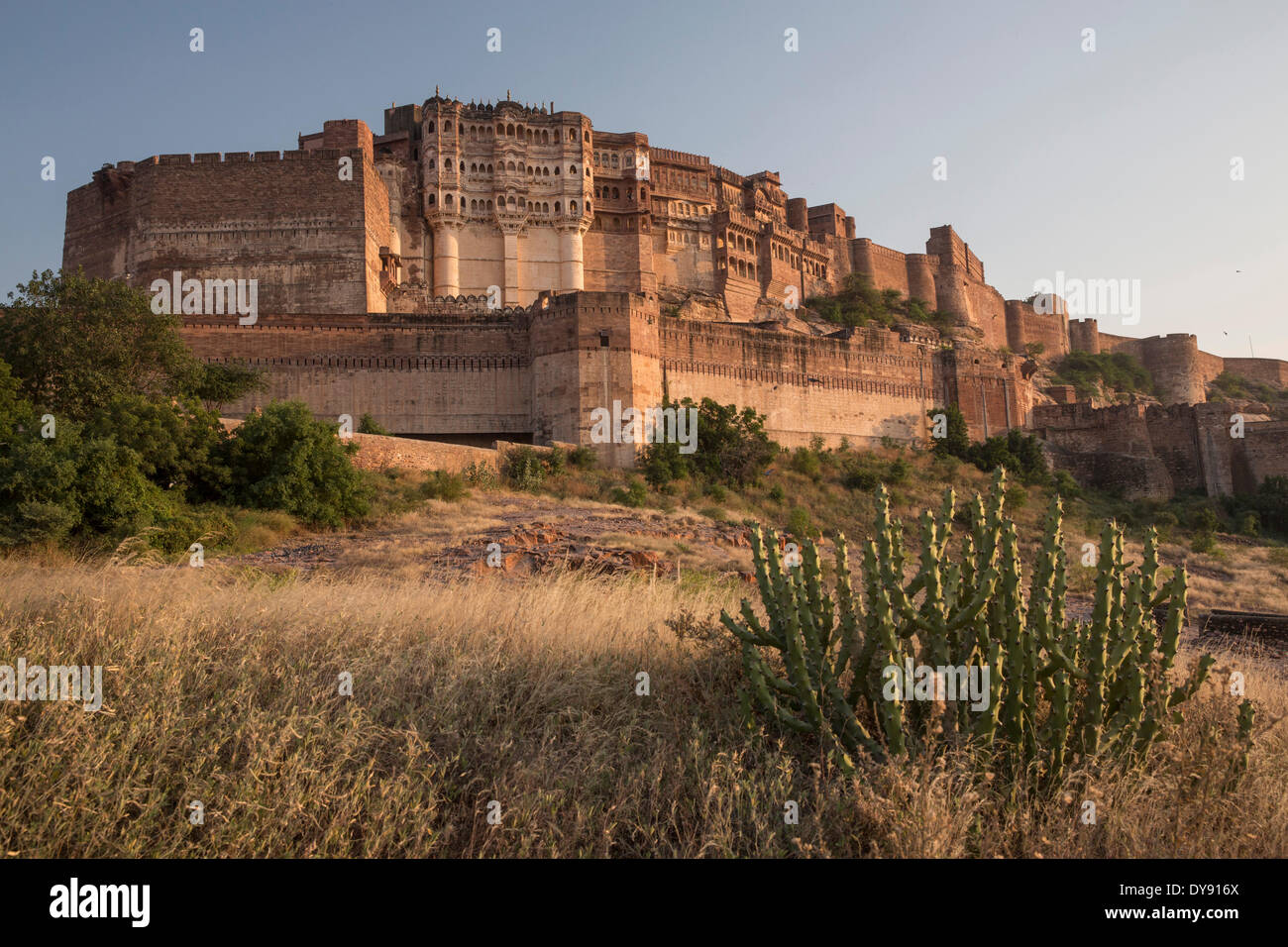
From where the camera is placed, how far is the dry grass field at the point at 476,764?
3812 millimetres

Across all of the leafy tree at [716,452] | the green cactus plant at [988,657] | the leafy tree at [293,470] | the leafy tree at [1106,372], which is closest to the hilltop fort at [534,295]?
the leafy tree at [716,452]

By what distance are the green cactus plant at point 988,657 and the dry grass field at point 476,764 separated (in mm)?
186

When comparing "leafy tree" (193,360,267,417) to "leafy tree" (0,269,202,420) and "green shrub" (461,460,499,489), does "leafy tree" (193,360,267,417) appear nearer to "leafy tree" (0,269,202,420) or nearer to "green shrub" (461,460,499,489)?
"leafy tree" (0,269,202,420)

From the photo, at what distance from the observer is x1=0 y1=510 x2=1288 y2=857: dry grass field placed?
150 inches

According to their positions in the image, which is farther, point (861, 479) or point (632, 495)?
point (861, 479)

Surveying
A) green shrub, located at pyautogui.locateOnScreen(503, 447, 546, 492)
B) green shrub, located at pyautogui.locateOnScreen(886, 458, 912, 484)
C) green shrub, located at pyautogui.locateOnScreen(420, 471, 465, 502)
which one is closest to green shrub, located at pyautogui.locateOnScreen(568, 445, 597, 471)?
green shrub, located at pyautogui.locateOnScreen(503, 447, 546, 492)

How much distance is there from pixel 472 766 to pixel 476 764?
0.07 feet

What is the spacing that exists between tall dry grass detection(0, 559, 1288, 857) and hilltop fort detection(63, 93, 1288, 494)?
76.6ft

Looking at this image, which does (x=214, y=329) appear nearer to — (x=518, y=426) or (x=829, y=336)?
(x=518, y=426)

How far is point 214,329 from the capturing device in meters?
30.2

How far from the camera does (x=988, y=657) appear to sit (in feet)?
14.3

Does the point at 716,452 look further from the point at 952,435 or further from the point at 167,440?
the point at 167,440

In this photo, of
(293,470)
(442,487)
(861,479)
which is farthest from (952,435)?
(293,470)

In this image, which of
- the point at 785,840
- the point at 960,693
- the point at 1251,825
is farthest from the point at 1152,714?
the point at 785,840
